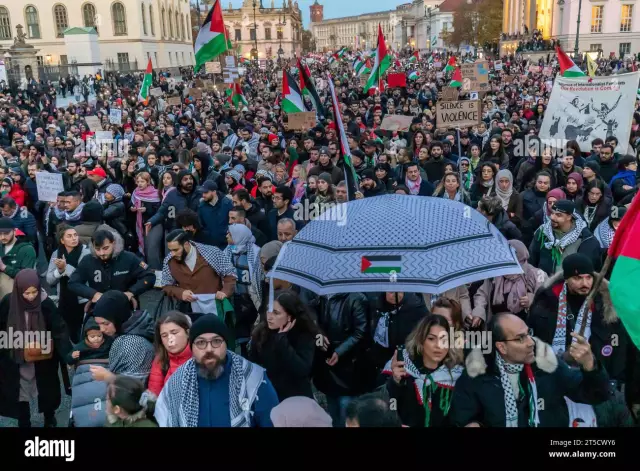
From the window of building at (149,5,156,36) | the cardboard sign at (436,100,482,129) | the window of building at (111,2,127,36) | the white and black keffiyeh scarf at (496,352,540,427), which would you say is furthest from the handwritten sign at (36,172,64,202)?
the window of building at (149,5,156,36)

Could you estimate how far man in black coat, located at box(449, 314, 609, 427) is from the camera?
3184mm

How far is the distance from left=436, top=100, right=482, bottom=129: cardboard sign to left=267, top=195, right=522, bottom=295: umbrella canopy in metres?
4.30

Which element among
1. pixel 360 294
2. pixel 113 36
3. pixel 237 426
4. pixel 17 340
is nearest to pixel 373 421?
pixel 237 426

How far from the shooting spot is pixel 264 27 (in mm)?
116500

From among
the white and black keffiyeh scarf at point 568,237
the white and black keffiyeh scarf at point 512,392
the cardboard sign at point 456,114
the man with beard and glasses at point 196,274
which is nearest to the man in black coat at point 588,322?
the white and black keffiyeh scarf at point 512,392

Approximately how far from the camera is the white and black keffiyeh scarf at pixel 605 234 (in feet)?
17.3

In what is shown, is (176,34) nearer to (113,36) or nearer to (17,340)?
(113,36)

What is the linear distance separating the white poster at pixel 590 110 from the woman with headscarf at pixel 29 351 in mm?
7099

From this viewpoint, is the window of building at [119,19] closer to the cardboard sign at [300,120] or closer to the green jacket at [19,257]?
the cardboard sign at [300,120]

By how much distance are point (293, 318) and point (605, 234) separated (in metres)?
2.91

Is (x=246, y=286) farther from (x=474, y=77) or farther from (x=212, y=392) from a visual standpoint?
(x=474, y=77)

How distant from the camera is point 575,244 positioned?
5031mm

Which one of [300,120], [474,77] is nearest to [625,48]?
[474,77]

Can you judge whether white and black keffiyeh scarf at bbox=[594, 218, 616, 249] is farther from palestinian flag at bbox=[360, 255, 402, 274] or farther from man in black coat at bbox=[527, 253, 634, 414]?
palestinian flag at bbox=[360, 255, 402, 274]
